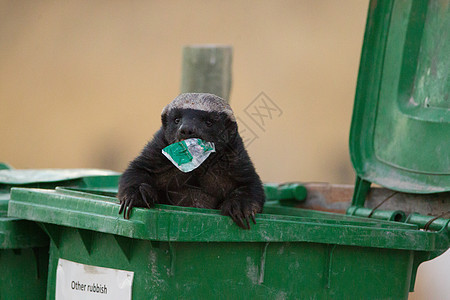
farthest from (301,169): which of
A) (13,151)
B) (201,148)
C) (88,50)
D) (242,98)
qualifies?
(201,148)

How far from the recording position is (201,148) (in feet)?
10.9

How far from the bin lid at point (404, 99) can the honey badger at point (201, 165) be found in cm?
86

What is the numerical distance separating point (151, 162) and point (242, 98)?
6.01m

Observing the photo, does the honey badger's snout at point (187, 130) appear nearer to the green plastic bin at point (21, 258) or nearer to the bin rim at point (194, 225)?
the bin rim at point (194, 225)

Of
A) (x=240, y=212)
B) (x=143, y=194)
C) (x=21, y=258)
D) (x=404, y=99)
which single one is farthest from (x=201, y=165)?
(x=404, y=99)

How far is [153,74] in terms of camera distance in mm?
10477

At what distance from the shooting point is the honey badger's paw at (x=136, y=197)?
285 cm

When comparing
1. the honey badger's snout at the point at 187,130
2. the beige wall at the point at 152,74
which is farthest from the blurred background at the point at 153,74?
the honey badger's snout at the point at 187,130

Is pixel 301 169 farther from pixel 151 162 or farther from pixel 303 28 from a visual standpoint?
pixel 151 162

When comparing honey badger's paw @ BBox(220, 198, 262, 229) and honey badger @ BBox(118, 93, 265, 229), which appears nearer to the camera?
honey badger's paw @ BBox(220, 198, 262, 229)

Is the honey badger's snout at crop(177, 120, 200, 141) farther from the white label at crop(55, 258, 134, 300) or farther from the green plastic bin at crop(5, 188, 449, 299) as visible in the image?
the white label at crop(55, 258, 134, 300)

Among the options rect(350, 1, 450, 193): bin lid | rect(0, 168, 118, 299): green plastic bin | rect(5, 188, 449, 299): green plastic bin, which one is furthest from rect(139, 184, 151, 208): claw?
rect(350, 1, 450, 193): bin lid

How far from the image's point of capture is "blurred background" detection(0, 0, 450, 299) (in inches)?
380

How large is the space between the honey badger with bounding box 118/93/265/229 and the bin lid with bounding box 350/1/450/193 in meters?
0.86
